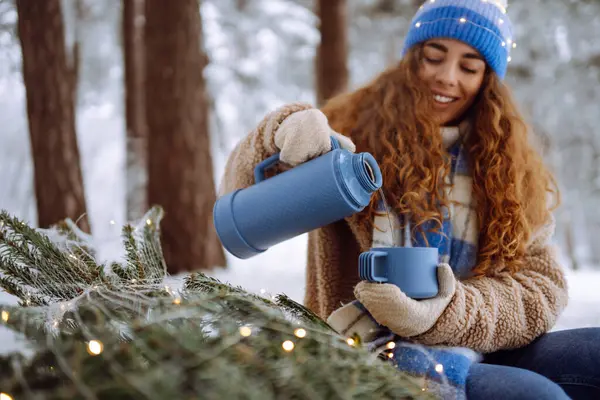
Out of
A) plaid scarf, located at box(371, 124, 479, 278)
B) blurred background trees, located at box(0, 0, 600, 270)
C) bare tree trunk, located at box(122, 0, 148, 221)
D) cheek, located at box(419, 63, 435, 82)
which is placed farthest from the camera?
bare tree trunk, located at box(122, 0, 148, 221)

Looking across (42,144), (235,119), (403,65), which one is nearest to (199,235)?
(42,144)

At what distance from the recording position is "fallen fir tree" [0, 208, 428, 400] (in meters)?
0.46

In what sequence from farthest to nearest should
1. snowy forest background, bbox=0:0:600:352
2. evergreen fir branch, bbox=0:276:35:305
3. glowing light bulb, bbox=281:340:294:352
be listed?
snowy forest background, bbox=0:0:600:352
evergreen fir branch, bbox=0:276:35:305
glowing light bulb, bbox=281:340:294:352

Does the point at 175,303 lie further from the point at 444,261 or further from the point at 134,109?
the point at 134,109

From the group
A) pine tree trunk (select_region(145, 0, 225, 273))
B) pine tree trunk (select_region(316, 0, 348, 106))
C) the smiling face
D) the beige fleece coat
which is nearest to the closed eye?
the smiling face

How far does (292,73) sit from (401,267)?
6332mm

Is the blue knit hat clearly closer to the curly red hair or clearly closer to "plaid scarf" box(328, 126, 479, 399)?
the curly red hair

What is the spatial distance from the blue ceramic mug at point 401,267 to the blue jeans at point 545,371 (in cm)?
18

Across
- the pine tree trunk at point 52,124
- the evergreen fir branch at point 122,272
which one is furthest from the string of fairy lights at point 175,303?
the pine tree trunk at point 52,124

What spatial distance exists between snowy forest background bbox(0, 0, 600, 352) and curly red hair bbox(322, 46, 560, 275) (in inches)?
107

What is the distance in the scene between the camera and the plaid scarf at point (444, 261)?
933 millimetres

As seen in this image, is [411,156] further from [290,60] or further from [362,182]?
[290,60]

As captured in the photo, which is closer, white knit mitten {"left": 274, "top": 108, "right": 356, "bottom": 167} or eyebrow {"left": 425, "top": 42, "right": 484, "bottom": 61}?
white knit mitten {"left": 274, "top": 108, "right": 356, "bottom": 167}

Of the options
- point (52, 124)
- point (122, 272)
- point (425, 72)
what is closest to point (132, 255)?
point (122, 272)
